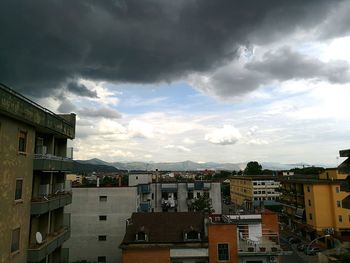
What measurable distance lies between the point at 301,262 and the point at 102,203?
117ft

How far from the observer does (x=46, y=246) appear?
25172 millimetres

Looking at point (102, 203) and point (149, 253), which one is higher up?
point (102, 203)

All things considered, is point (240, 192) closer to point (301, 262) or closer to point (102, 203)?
point (301, 262)

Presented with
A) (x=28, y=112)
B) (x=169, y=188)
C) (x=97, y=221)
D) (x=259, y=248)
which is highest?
(x=28, y=112)

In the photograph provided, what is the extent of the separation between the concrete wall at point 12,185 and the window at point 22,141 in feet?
1.05

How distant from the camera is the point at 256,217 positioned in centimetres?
4094

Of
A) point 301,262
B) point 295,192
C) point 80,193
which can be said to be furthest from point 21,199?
point 295,192

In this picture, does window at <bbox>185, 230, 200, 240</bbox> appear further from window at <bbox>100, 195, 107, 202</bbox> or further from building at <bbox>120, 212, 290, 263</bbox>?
window at <bbox>100, 195, 107, 202</bbox>

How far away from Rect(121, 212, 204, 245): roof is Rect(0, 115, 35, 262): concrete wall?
17.0 m

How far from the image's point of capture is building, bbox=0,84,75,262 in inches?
786

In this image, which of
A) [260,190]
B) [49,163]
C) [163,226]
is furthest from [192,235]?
[260,190]

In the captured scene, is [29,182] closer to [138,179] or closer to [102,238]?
[102,238]

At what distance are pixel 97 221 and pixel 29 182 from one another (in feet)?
105

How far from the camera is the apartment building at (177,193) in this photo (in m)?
73.1
